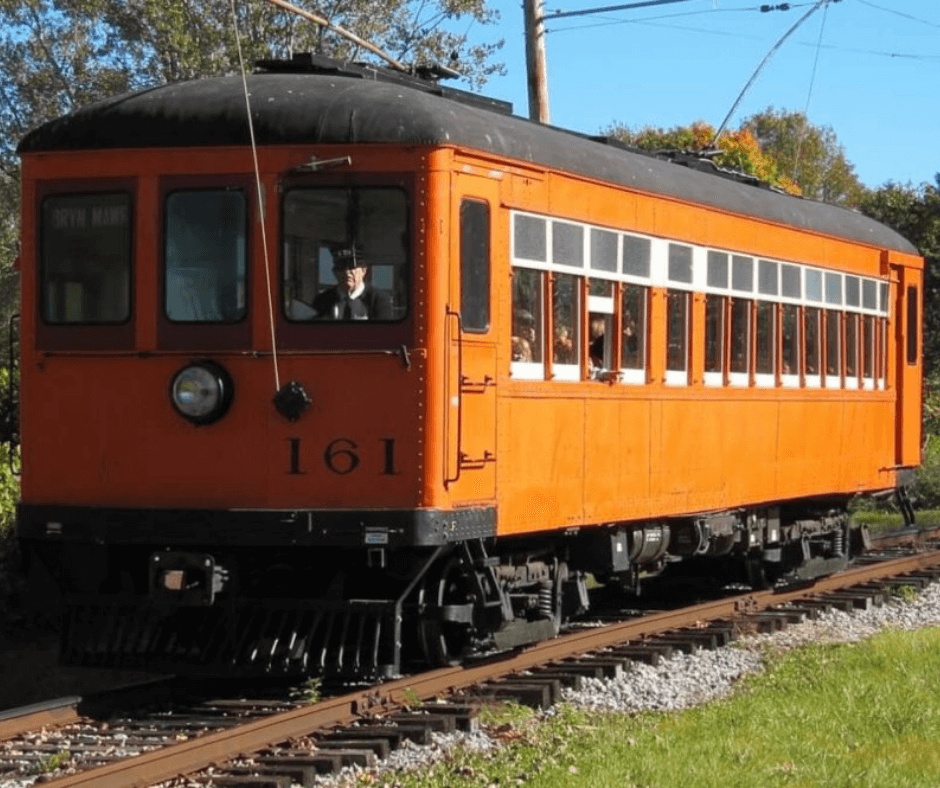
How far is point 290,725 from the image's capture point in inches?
387

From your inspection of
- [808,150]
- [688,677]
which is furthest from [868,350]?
[808,150]

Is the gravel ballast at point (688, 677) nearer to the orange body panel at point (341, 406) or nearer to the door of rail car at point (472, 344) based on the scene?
the orange body panel at point (341, 406)

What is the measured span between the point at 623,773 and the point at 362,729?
166 cm

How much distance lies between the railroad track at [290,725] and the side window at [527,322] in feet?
5.71

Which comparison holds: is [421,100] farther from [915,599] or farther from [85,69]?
[85,69]

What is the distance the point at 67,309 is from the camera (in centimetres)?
1123

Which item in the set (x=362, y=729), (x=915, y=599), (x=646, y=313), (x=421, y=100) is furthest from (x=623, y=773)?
(x=915, y=599)

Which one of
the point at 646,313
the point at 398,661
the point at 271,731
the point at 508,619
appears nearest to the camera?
the point at 271,731

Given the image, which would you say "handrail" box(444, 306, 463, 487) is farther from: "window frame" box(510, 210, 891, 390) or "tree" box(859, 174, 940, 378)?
"tree" box(859, 174, 940, 378)

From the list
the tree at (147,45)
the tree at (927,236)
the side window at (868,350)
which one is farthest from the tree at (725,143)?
the side window at (868,350)

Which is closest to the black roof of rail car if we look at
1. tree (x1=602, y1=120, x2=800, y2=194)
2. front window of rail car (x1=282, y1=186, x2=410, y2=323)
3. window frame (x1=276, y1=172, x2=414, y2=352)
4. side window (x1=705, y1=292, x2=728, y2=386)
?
window frame (x1=276, y1=172, x2=414, y2=352)

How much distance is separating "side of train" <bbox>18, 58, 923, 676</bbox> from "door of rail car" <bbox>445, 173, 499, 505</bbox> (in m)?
0.02

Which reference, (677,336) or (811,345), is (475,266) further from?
(811,345)

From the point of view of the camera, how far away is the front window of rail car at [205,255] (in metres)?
10.9
